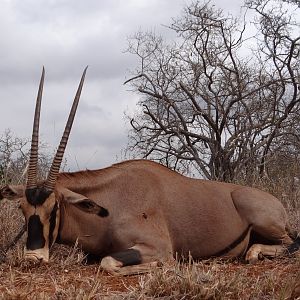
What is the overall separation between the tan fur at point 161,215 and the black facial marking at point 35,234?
18.4 inches

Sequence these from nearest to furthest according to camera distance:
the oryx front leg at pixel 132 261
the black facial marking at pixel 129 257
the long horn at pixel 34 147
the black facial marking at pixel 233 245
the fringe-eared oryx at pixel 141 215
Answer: the oryx front leg at pixel 132 261, the black facial marking at pixel 129 257, the fringe-eared oryx at pixel 141 215, the long horn at pixel 34 147, the black facial marking at pixel 233 245

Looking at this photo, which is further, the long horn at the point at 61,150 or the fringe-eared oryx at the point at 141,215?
the long horn at the point at 61,150

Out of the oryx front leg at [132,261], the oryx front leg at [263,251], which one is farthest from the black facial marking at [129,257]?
the oryx front leg at [263,251]

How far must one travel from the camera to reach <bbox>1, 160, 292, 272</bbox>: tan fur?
5582 mm

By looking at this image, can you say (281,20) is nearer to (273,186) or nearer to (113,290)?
(273,186)

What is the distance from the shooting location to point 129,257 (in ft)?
17.1

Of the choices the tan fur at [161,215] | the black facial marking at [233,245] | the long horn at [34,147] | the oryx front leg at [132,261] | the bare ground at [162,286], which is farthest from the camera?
the black facial marking at [233,245]

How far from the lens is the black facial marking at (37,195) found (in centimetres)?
524

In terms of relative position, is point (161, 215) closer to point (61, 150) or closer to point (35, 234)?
point (61, 150)

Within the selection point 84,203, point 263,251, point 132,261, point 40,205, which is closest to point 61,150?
point 84,203

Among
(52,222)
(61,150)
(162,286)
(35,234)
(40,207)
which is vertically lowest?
(162,286)

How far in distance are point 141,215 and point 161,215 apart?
0.80 ft

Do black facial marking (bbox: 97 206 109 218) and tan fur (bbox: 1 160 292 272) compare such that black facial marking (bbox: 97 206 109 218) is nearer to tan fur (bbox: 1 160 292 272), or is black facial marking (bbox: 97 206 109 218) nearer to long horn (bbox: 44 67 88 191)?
tan fur (bbox: 1 160 292 272)

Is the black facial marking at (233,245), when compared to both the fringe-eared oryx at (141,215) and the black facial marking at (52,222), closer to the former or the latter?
the fringe-eared oryx at (141,215)
